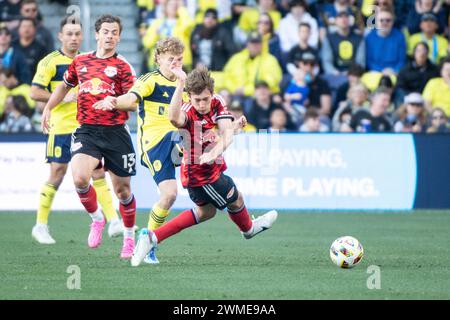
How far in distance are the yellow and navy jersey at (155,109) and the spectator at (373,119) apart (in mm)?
7959

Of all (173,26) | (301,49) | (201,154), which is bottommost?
(201,154)

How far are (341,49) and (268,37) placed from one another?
130 centimetres

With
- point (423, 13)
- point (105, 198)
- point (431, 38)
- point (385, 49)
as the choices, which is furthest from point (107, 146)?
point (423, 13)

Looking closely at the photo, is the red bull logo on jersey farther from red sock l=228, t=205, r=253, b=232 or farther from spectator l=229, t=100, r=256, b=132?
spectator l=229, t=100, r=256, b=132

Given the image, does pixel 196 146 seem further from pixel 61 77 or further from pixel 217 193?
pixel 61 77

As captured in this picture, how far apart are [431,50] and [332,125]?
250cm

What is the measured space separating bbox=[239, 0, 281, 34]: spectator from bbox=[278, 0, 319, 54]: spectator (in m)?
0.21

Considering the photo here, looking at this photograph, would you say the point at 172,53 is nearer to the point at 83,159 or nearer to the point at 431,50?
the point at 83,159

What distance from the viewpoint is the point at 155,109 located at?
10.4m

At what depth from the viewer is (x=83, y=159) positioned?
1047 cm

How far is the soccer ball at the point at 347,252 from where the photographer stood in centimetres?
937

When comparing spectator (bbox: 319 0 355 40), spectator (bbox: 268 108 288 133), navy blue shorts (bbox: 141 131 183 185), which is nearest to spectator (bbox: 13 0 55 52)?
spectator (bbox: 268 108 288 133)

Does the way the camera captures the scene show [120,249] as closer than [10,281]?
No
